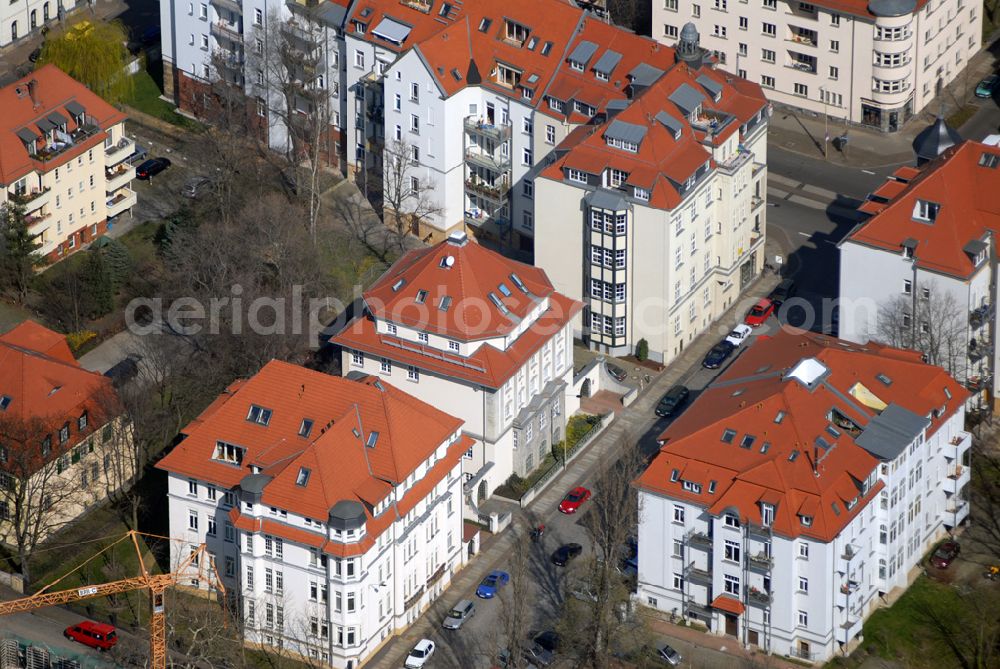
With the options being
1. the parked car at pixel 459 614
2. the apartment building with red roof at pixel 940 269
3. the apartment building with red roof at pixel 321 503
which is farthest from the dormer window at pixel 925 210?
the parked car at pixel 459 614

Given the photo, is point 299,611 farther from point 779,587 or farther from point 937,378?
point 937,378

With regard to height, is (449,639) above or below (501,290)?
below

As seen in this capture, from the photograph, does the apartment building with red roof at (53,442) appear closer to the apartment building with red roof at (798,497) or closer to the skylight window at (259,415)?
the skylight window at (259,415)

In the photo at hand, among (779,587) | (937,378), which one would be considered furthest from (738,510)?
(937,378)

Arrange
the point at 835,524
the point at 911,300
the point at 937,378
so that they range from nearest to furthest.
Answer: the point at 835,524
the point at 937,378
the point at 911,300

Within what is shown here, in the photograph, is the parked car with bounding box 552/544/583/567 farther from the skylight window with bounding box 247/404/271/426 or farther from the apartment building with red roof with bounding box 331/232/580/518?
the skylight window with bounding box 247/404/271/426

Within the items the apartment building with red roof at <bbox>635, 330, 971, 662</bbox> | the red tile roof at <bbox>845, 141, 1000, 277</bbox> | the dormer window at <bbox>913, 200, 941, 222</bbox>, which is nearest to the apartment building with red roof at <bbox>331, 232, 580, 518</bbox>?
the apartment building with red roof at <bbox>635, 330, 971, 662</bbox>
